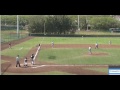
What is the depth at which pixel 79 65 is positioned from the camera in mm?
20625

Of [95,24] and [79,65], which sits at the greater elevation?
[95,24]

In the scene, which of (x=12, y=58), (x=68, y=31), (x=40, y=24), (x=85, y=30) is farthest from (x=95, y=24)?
(x=12, y=58)
